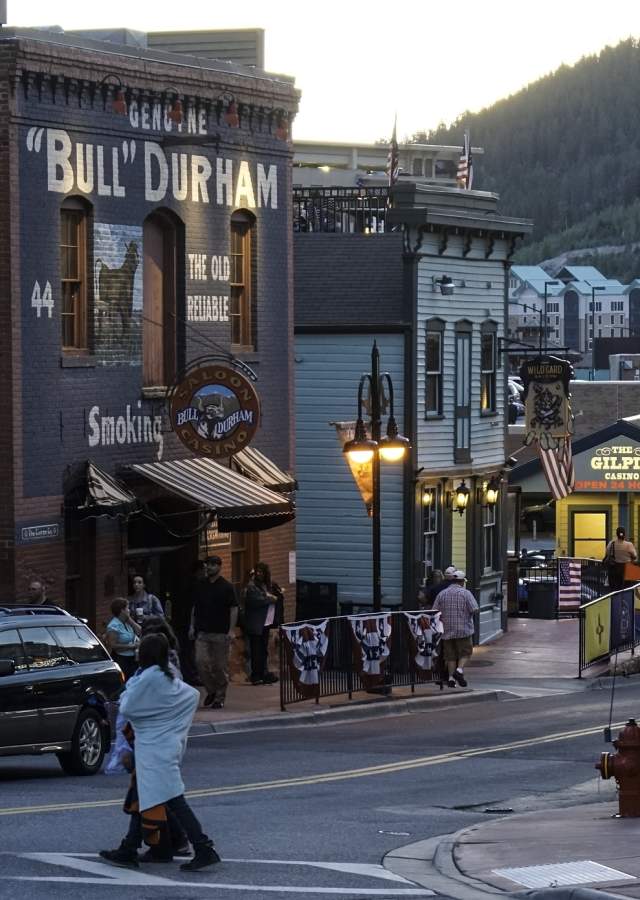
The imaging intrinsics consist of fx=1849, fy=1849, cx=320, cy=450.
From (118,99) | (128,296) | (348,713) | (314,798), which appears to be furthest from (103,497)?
(314,798)

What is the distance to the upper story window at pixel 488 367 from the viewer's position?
1407 inches

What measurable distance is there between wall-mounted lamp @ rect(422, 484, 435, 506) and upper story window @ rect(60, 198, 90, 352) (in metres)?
9.74

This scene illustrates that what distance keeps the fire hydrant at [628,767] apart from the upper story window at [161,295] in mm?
14114

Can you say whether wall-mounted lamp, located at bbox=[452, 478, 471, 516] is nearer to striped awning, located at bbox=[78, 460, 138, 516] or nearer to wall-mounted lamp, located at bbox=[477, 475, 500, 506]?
wall-mounted lamp, located at bbox=[477, 475, 500, 506]

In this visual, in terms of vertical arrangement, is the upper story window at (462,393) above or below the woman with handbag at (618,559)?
above

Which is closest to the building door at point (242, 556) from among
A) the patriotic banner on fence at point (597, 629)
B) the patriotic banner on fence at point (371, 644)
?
the patriotic banner on fence at point (371, 644)

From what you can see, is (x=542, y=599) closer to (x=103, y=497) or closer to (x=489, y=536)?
(x=489, y=536)

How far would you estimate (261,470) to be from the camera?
2827cm

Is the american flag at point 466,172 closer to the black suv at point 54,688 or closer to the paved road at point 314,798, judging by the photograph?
the paved road at point 314,798

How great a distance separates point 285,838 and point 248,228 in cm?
1650

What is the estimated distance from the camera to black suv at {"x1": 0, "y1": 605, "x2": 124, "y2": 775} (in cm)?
1642

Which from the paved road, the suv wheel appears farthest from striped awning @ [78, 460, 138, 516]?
the suv wheel

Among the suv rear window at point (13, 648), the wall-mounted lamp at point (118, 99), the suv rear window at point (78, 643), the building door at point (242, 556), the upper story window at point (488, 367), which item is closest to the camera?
the suv rear window at point (13, 648)

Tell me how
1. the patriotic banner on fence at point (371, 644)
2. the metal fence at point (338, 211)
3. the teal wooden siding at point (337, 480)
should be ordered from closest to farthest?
the patriotic banner on fence at point (371, 644) < the teal wooden siding at point (337, 480) < the metal fence at point (338, 211)
